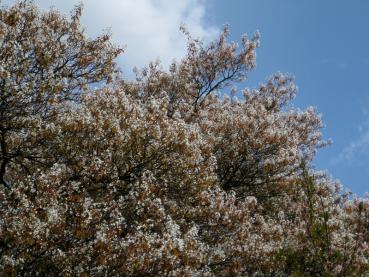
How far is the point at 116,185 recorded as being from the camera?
53.7 ft

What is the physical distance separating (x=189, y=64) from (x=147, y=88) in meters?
4.00

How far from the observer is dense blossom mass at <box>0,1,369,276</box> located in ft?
40.5

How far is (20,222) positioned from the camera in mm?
12031

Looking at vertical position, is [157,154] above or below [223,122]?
below

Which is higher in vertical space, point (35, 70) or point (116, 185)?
point (35, 70)

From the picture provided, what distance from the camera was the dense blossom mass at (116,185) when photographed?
1234cm

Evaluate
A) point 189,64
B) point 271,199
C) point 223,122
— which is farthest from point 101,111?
point 189,64

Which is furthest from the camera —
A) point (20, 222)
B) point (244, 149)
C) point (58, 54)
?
point (244, 149)

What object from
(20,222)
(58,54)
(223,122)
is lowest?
(20,222)

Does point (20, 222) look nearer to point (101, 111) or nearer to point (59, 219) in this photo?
point (59, 219)

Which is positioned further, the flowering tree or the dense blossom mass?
the flowering tree

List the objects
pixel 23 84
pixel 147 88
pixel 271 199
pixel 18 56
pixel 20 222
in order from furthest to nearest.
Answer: pixel 147 88
pixel 271 199
pixel 18 56
pixel 23 84
pixel 20 222

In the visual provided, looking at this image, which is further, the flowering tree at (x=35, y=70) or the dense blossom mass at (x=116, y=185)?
the flowering tree at (x=35, y=70)

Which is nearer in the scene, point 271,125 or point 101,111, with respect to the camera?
point 101,111
